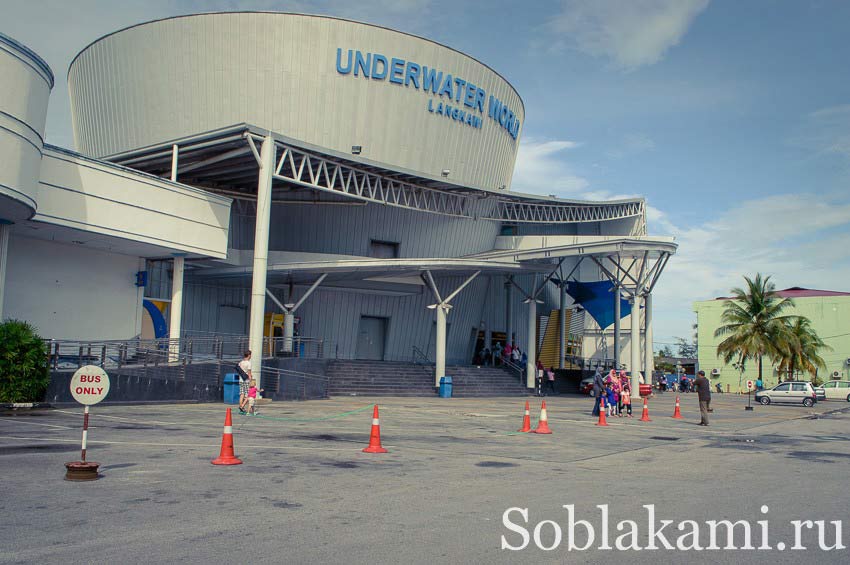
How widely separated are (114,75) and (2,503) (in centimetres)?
3463

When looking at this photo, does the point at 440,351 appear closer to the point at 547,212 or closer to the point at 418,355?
the point at 418,355

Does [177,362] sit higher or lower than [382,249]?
lower

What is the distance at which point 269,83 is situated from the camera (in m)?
36.2

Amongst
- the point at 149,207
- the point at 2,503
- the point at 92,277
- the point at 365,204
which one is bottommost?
the point at 2,503

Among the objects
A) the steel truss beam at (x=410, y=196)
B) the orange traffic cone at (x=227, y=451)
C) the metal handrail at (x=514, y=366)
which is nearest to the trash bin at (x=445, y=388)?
the metal handrail at (x=514, y=366)

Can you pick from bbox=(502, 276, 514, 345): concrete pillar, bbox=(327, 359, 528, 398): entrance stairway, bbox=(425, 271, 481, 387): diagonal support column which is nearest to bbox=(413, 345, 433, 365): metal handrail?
bbox=(327, 359, 528, 398): entrance stairway

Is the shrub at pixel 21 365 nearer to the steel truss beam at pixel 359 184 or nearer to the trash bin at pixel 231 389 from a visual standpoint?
the trash bin at pixel 231 389

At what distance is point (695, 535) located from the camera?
6.99 metres

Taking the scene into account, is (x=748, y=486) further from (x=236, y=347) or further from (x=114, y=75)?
(x=114, y=75)

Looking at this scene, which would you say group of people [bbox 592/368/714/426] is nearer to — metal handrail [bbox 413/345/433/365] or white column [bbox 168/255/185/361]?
white column [bbox 168/255/185/361]

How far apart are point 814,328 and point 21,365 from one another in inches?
2634

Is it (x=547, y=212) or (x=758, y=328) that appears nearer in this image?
(x=547, y=212)

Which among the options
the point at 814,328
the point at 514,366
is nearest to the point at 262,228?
the point at 514,366

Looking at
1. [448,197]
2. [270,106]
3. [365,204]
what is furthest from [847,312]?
[270,106]
